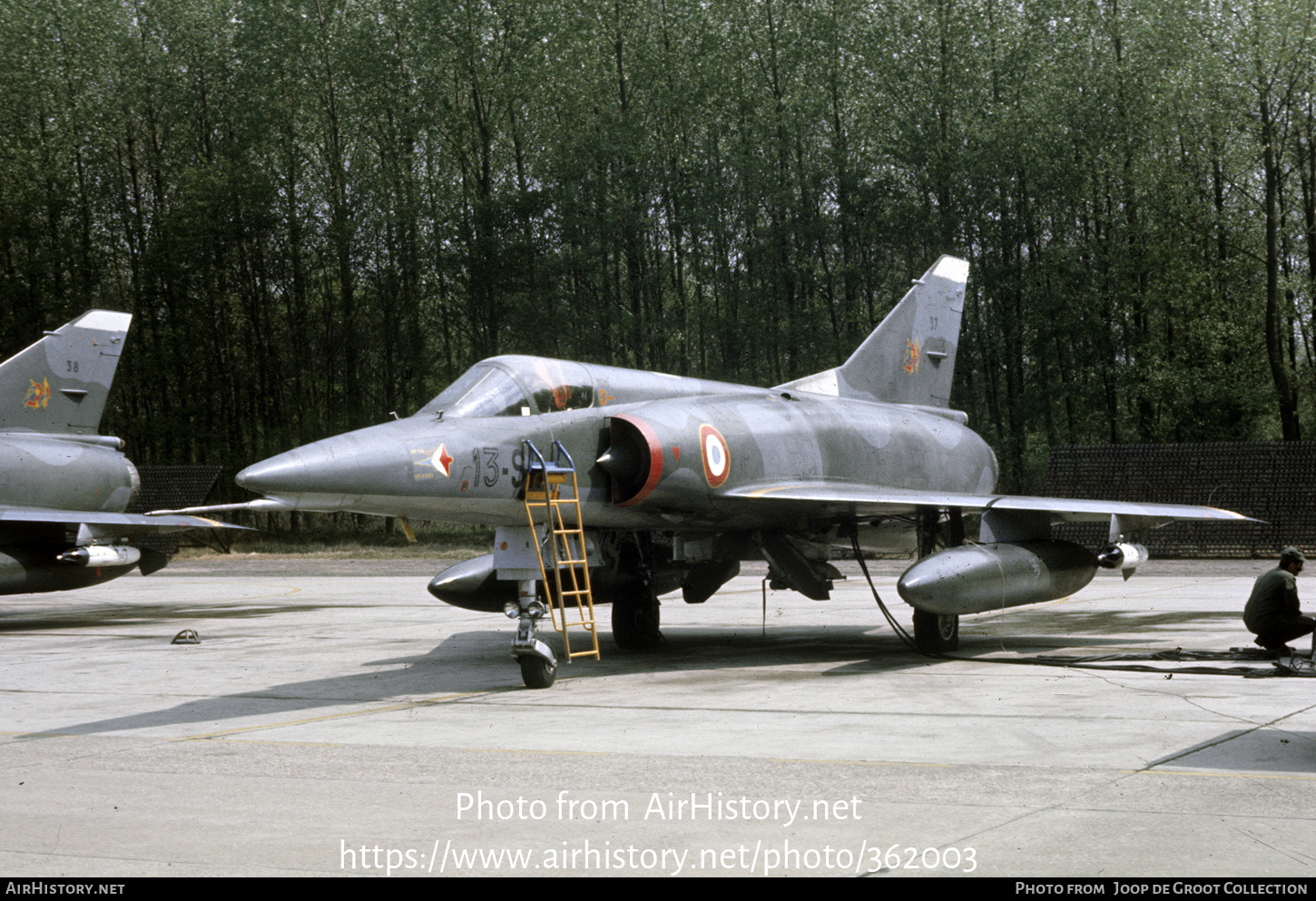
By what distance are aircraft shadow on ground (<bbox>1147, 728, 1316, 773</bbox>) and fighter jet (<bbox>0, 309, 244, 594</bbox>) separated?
46.7 feet

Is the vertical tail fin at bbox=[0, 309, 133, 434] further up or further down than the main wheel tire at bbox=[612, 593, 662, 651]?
further up

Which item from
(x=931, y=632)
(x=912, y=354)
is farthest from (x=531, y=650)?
(x=912, y=354)

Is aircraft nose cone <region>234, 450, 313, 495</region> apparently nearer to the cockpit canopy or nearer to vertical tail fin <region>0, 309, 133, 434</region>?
the cockpit canopy

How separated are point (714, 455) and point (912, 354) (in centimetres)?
532

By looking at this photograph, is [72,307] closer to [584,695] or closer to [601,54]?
[601,54]

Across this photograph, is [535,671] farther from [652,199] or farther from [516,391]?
[652,199]

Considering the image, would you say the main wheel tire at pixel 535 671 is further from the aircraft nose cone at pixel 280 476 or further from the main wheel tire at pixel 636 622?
the main wheel tire at pixel 636 622

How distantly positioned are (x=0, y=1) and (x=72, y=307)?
38.2 ft

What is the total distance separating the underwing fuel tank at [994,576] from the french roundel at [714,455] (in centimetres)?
201

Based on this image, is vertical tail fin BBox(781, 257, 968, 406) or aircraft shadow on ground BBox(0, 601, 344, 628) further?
aircraft shadow on ground BBox(0, 601, 344, 628)

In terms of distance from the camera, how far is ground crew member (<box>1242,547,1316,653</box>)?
35.2 ft

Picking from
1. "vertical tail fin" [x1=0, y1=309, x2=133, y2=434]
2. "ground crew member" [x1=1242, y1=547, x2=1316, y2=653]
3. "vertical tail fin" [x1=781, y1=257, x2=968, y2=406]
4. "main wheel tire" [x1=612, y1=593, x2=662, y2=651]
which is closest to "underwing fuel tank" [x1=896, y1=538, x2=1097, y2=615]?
"ground crew member" [x1=1242, y1=547, x2=1316, y2=653]

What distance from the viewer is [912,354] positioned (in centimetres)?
1575

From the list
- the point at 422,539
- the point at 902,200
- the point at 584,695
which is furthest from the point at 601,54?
the point at 584,695
